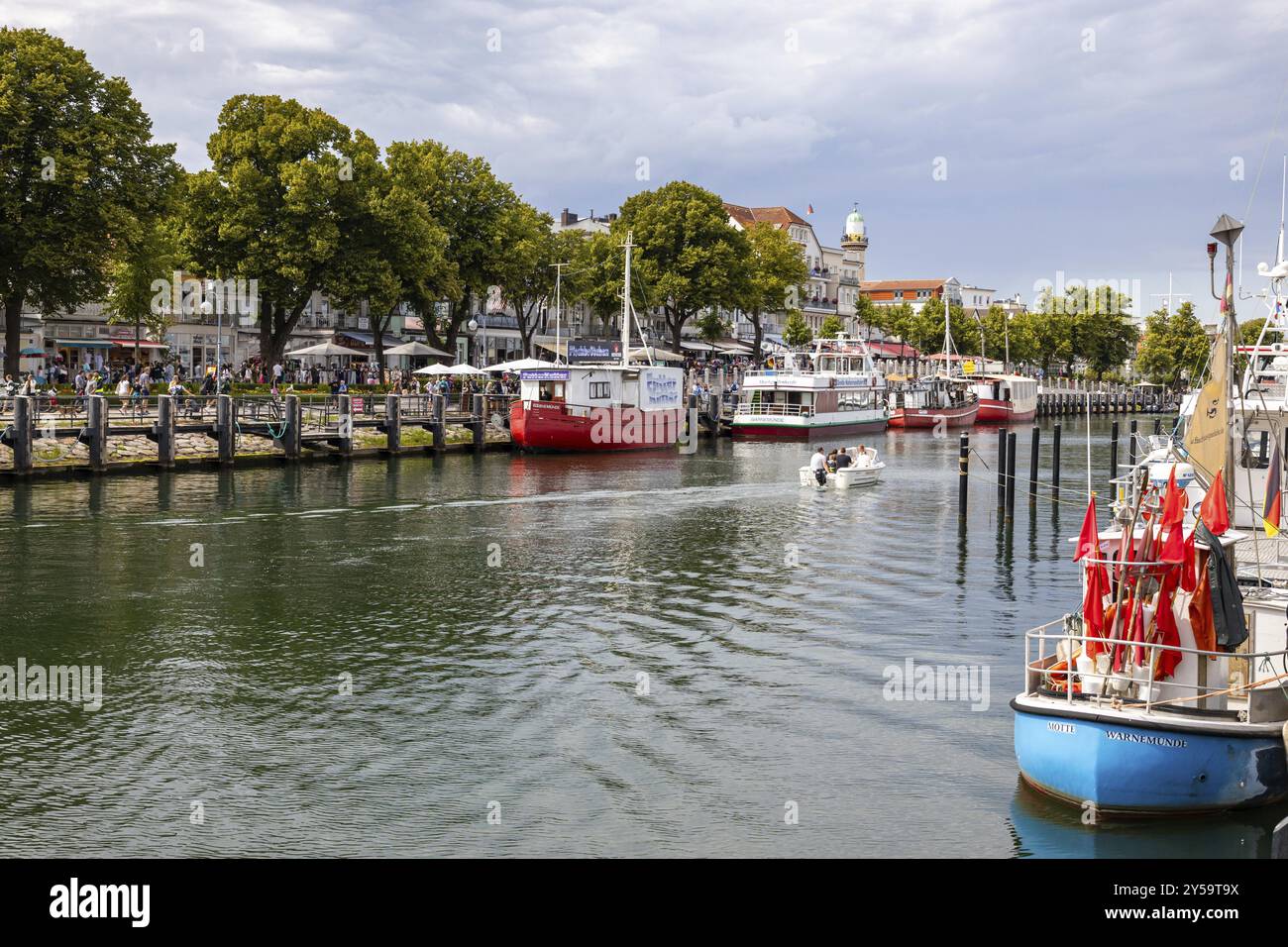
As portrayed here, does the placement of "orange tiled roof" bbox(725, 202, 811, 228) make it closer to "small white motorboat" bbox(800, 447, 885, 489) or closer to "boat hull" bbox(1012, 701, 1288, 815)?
"small white motorboat" bbox(800, 447, 885, 489)

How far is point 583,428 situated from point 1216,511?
51009mm

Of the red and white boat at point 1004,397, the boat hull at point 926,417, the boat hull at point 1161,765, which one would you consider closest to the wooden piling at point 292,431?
the boat hull at point 1161,765

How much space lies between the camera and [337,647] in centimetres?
2409

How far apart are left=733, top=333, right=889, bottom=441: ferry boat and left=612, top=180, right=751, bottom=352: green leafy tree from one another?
11.7 m

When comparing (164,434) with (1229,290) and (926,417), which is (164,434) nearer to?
(1229,290)

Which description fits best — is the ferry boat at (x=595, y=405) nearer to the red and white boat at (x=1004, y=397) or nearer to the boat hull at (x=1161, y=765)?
the red and white boat at (x=1004, y=397)

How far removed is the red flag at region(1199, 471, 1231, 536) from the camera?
1756cm

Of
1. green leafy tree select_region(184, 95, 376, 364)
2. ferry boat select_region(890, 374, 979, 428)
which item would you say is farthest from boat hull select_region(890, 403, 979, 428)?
green leafy tree select_region(184, 95, 376, 364)

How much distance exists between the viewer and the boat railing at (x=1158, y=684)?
51.5 ft

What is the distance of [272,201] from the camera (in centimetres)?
6875

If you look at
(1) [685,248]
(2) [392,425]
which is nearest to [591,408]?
(2) [392,425]

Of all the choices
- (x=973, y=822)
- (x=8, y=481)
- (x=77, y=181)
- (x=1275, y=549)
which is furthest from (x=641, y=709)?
(x=77, y=181)

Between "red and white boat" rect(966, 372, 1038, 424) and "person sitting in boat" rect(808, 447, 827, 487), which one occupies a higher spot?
"red and white boat" rect(966, 372, 1038, 424)

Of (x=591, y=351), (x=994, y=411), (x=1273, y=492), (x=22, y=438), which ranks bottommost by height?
(x=1273, y=492)
